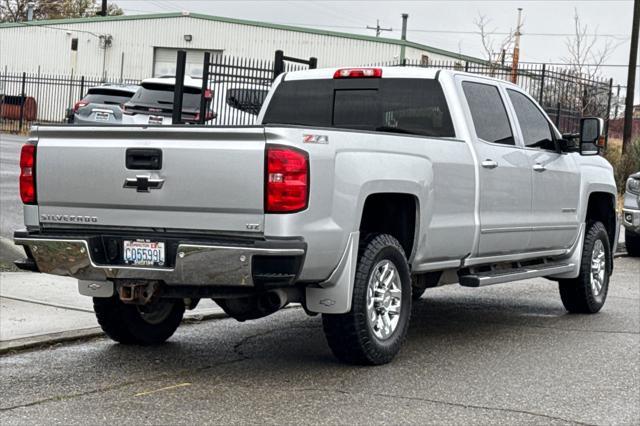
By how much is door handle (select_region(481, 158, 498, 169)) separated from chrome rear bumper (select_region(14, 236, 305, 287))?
2.43 metres

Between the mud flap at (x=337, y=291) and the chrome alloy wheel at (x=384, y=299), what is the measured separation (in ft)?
1.15

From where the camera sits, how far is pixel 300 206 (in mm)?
6535

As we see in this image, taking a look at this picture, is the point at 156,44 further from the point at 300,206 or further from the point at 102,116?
the point at 300,206

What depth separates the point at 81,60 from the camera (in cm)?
5356

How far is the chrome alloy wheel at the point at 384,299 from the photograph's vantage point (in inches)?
290

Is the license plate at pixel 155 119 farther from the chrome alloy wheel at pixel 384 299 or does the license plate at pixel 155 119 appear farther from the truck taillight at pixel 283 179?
the truck taillight at pixel 283 179

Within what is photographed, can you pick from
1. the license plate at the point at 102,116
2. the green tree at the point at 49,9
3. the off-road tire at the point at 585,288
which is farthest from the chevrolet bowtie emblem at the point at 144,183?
the green tree at the point at 49,9

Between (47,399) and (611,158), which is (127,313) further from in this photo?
(611,158)

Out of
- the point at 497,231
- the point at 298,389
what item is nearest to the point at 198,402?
the point at 298,389

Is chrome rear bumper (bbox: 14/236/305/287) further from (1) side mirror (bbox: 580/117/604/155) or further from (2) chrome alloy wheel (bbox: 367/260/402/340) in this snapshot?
(1) side mirror (bbox: 580/117/604/155)

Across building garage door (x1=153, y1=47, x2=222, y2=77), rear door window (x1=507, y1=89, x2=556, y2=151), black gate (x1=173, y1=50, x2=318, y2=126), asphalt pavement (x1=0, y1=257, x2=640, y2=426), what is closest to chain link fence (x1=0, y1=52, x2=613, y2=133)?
black gate (x1=173, y1=50, x2=318, y2=126)

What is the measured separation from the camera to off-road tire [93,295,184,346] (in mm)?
7805

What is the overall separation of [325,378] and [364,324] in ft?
1.40

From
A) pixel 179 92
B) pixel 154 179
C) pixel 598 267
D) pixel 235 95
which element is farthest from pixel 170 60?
pixel 154 179
